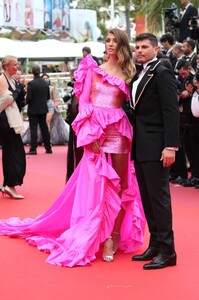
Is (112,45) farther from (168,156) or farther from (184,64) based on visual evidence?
(184,64)

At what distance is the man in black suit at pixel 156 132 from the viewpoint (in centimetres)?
656

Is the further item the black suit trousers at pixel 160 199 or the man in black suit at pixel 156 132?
the black suit trousers at pixel 160 199

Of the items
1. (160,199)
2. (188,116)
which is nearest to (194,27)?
(188,116)

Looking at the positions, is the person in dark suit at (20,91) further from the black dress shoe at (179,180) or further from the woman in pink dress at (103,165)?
the woman in pink dress at (103,165)

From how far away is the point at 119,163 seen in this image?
7277 millimetres

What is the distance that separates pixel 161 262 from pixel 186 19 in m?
9.05

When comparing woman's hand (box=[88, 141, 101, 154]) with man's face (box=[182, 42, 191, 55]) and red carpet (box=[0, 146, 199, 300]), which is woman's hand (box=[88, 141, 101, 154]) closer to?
red carpet (box=[0, 146, 199, 300])

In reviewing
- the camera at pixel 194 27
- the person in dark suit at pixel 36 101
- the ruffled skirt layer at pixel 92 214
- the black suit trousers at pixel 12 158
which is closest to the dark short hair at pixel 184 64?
the camera at pixel 194 27

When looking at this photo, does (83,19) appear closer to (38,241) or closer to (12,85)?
(12,85)

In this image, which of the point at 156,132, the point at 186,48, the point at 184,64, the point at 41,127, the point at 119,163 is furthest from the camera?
the point at 41,127

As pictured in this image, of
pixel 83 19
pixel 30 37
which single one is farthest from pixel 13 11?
pixel 83 19

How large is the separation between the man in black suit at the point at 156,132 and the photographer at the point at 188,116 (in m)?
5.48

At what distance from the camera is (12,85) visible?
1104cm

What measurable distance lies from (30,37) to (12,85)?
121 feet
